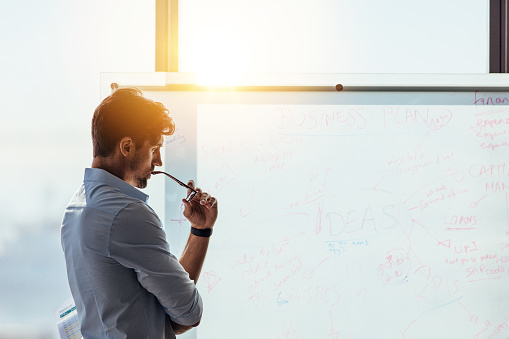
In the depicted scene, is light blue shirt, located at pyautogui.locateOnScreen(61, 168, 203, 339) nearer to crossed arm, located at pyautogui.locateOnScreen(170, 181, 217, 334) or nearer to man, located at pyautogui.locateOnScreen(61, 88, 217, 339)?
man, located at pyautogui.locateOnScreen(61, 88, 217, 339)

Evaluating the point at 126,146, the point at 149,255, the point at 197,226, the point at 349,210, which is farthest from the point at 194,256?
A: the point at 349,210

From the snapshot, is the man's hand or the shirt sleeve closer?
the shirt sleeve

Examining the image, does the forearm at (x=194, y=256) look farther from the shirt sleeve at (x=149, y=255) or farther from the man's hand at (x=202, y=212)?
the shirt sleeve at (x=149, y=255)

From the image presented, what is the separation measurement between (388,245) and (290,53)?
2.57ft

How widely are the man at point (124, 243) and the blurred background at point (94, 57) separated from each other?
2.23ft

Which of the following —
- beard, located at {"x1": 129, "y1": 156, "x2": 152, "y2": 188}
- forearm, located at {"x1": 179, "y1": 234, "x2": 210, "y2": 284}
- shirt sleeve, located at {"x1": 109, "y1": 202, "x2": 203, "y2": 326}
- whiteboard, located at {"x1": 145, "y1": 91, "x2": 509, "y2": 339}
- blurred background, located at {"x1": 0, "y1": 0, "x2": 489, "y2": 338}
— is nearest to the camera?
shirt sleeve, located at {"x1": 109, "y1": 202, "x2": 203, "y2": 326}

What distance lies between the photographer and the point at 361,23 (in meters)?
1.61

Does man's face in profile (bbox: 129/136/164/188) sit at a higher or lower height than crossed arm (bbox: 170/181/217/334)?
higher

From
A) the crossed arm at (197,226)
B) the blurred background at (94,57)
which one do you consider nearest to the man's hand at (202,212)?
the crossed arm at (197,226)

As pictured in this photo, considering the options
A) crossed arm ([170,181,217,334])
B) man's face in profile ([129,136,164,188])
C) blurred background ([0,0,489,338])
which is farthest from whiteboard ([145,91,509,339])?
man's face in profile ([129,136,164,188])

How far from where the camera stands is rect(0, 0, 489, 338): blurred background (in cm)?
157

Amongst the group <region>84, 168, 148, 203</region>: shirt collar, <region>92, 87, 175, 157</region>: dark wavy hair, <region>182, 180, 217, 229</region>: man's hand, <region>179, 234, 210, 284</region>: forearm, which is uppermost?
<region>92, 87, 175, 157</region>: dark wavy hair

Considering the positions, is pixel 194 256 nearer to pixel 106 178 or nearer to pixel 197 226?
pixel 197 226

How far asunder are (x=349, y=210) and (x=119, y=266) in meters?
0.85
